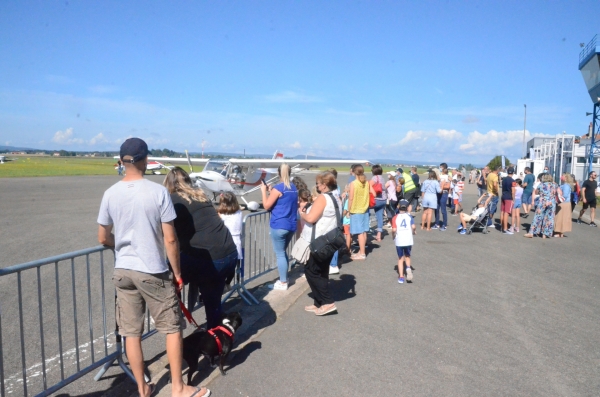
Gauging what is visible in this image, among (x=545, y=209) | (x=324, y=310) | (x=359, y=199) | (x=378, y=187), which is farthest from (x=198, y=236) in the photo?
(x=545, y=209)

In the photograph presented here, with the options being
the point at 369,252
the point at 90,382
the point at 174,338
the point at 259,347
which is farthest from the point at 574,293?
the point at 90,382

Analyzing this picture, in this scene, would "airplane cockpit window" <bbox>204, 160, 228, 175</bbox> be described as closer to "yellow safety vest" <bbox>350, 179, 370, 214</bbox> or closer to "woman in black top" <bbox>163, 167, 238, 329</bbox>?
"yellow safety vest" <bbox>350, 179, 370, 214</bbox>

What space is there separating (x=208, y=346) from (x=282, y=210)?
263 cm

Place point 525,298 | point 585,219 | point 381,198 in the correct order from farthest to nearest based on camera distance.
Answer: point 585,219 → point 381,198 → point 525,298

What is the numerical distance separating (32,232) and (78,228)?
→ 3.95 feet

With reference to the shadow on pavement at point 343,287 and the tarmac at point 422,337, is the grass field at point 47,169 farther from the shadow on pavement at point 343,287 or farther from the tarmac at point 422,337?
the tarmac at point 422,337

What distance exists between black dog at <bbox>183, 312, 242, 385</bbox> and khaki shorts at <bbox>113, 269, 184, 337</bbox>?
406 millimetres

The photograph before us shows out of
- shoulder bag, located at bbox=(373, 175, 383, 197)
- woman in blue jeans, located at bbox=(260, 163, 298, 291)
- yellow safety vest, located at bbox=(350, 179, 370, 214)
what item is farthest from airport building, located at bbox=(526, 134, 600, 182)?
woman in blue jeans, located at bbox=(260, 163, 298, 291)

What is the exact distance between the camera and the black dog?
144 inches

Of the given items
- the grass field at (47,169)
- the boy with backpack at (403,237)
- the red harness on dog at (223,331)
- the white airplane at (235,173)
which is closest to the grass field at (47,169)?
the grass field at (47,169)

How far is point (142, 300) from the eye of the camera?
11.0ft

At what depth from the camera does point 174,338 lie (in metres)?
3.36

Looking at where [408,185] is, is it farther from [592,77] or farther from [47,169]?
[47,169]

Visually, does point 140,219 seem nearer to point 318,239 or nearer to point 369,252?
point 318,239
